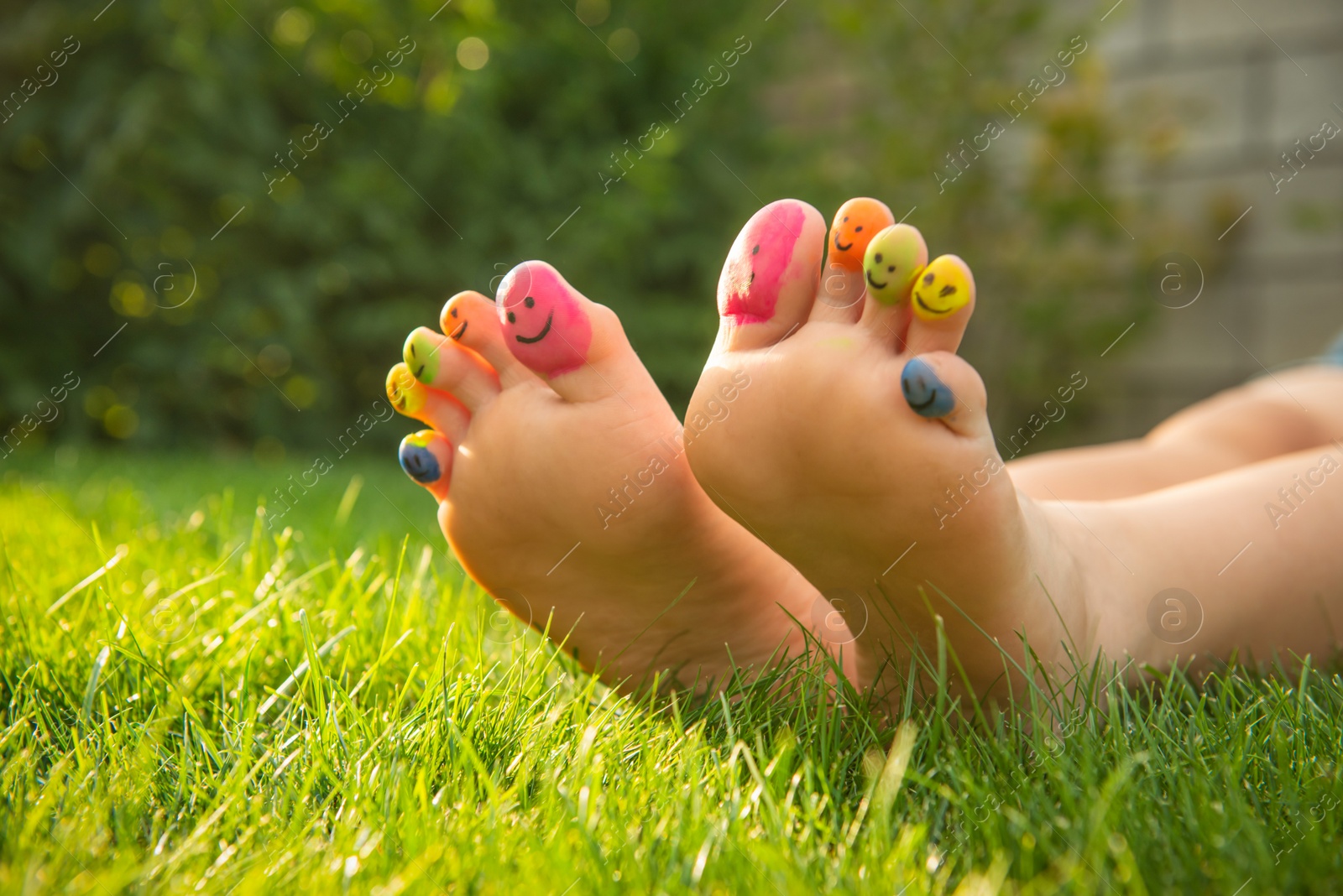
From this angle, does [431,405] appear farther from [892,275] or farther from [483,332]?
[892,275]

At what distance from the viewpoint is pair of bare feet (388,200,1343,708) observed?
2.27 feet

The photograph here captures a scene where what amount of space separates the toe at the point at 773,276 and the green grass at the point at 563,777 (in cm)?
27

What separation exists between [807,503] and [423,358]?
37 cm

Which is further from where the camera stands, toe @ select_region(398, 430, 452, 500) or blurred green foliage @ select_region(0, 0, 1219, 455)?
blurred green foliage @ select_region(0, 0, 1219, 455)

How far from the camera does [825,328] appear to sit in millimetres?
723

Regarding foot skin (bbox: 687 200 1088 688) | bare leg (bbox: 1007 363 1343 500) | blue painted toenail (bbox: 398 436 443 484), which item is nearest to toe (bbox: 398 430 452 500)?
blue painted toenail (bbox: 398 436 443 484)

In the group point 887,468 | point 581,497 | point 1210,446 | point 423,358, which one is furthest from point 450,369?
point 1210,446

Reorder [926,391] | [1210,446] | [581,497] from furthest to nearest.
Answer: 1. [1210,446]
2. [581,497]
3. [926,391]

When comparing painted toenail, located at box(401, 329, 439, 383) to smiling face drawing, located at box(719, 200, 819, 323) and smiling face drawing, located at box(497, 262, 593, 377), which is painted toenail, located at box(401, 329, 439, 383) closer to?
smiling face drawing, located at box(497, 262, 593, 377)

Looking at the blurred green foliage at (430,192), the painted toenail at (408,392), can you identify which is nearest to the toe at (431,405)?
the painted toenail at (408,392)

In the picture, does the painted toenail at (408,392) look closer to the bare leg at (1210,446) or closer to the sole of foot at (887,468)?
the sole of foot at (887,468)

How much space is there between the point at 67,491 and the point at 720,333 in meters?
1.70

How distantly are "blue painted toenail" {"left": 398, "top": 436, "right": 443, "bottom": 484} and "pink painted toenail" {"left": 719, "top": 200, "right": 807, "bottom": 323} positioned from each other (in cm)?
29

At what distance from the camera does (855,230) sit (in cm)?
75
